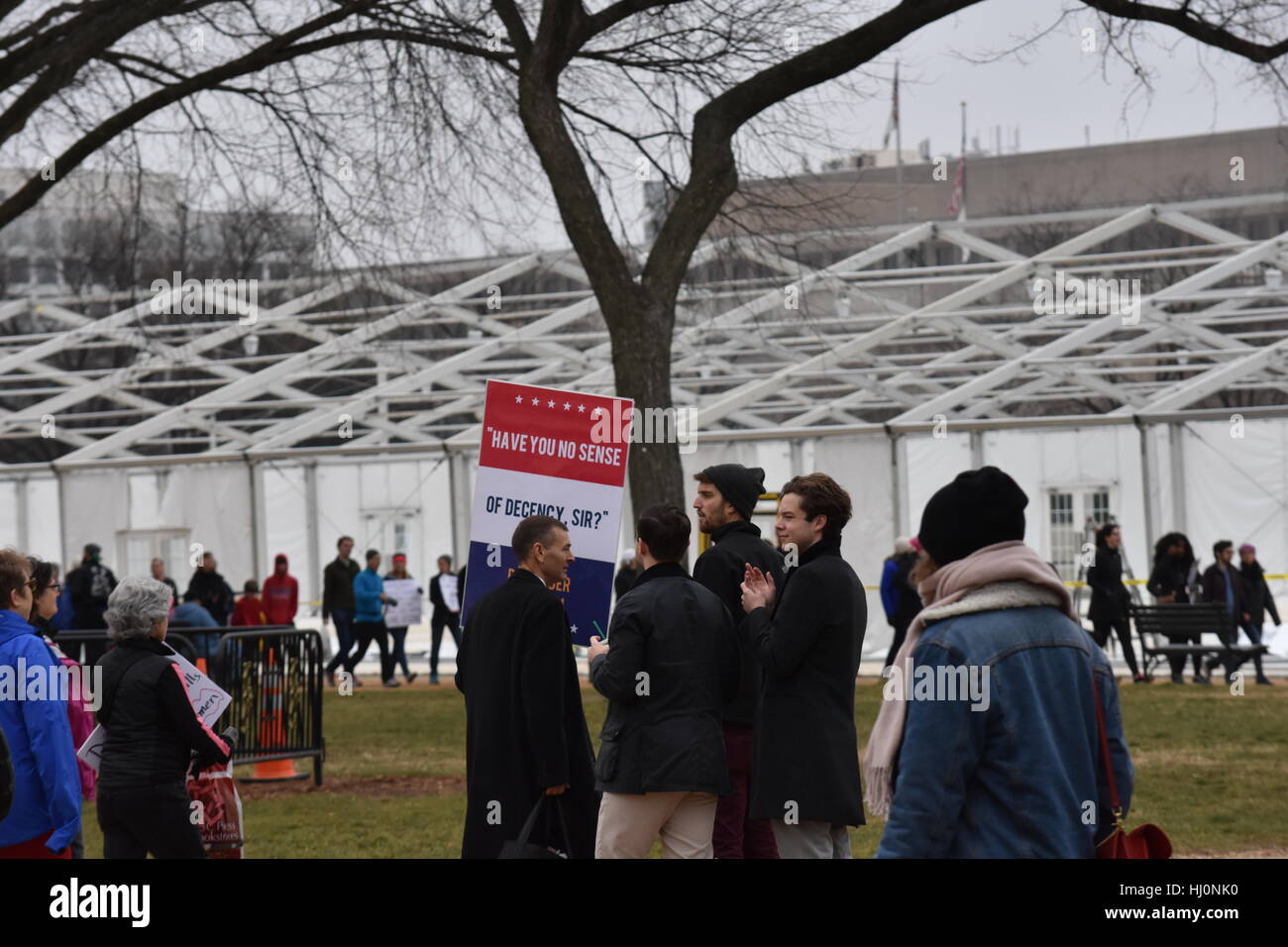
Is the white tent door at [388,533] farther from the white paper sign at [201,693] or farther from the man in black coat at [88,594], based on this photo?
the white paper sign at [201,693]

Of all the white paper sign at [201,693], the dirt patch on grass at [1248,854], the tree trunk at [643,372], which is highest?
the tree trunk at [643,372]

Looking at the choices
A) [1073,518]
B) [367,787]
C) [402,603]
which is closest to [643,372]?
[367,787]

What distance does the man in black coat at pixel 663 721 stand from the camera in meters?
6.55

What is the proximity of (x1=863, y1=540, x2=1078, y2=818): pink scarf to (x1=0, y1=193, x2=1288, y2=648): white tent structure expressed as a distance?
17.0 metres

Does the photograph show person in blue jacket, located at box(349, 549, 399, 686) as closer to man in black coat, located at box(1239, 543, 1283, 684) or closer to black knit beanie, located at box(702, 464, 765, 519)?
man in black coat, located at box(1239, 543, 1283, 684)

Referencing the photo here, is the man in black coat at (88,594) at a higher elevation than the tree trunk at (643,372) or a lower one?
lower

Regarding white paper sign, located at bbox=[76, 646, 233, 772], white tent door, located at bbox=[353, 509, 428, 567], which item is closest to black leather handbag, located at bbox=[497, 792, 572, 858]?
white paper sign, located at bbox=[76, 646, 233, 772]

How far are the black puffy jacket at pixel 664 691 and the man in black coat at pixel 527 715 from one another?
0.30m

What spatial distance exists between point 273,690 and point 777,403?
15.1m

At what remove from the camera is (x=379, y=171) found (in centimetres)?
1479

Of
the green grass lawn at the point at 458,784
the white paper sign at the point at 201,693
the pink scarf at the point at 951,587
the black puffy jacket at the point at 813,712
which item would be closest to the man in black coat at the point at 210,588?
the green grass lawn at the point at 458,784

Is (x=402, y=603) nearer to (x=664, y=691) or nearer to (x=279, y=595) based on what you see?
(x=279, y=595)

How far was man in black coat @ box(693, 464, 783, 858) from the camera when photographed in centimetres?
721
